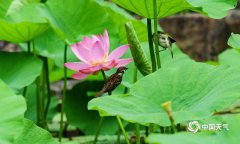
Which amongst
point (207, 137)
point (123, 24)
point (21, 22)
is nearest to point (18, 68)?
point (21, 22)

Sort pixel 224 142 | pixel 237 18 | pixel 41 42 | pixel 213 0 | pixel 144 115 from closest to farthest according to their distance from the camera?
pixel 224 142 < pixel 144 115 < pixel 213 0 < pixel 41 42 < pixel 237 18

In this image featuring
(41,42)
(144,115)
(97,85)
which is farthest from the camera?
(97,85)

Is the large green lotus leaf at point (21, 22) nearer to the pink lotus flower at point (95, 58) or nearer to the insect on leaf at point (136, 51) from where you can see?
the pink lotus flower at point (95, 58)

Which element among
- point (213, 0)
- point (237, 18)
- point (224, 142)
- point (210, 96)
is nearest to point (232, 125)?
point (224, 142)

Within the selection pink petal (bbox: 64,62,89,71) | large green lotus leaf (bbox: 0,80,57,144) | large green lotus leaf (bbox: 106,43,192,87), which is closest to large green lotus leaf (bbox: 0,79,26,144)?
large green lotus leaf (bbox: 0,80,57,144)

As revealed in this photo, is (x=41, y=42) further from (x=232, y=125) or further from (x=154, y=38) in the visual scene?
(x=232, y=125)

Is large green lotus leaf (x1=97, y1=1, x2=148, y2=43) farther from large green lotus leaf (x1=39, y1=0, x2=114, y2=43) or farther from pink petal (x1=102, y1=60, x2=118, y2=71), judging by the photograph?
pink petal (x1=102, y1=60, x2=118, y2=71)
